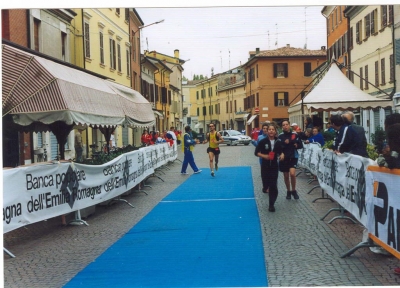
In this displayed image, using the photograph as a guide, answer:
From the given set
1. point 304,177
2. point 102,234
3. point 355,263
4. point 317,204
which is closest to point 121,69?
point 304,177

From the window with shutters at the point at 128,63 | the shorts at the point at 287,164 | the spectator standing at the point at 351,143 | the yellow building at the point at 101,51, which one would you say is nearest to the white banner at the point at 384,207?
the spectator standing at the point at 351,143

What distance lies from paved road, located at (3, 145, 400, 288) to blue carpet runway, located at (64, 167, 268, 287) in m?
0.21

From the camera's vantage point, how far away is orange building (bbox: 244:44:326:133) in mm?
38969

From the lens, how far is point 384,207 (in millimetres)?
7035

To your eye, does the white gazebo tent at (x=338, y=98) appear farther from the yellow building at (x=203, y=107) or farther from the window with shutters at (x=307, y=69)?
the yellow building at (x=203, y=107)

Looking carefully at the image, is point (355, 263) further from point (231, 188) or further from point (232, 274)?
point (231, 188)

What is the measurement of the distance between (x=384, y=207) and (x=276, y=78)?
38241mm

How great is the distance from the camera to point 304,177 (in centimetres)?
1944

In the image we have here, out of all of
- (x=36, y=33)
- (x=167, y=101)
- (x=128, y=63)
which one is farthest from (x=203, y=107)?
(x=36, y=33)

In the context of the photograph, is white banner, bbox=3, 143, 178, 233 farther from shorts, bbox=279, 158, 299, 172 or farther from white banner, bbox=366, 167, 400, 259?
white banner, bbox=366, 167, 400, 259

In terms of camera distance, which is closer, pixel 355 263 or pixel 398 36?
pixel 355 263

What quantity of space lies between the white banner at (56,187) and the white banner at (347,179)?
4.73 m

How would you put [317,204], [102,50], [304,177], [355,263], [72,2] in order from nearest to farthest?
[355,263] < [72,2] < [317,204] < [304,177] < [102,50]

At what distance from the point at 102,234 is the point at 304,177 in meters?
10.8
